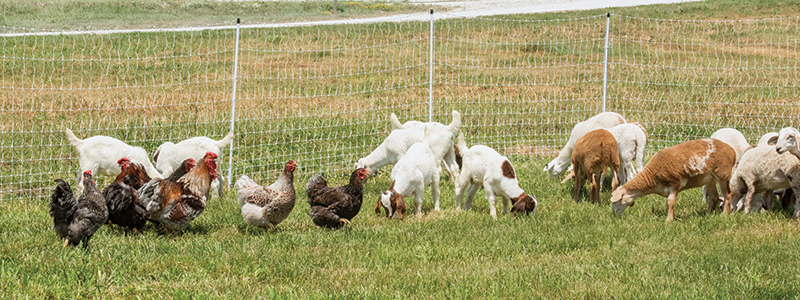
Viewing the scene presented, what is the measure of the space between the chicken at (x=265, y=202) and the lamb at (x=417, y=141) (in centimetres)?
209

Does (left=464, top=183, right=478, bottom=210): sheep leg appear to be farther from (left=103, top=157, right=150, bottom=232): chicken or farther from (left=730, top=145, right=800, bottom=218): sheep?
(left=103, top=157, right=150, bottom=232): chicken

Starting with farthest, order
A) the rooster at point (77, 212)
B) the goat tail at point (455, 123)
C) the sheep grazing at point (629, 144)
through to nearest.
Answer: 1. the goat tail at point (455, 123)
2. the sheep grazing at point (629, 144)
3. the rooster at point (77, 212)

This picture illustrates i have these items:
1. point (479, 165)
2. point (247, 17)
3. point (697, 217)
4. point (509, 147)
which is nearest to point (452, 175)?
point (479, 165)

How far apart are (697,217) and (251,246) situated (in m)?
4.52

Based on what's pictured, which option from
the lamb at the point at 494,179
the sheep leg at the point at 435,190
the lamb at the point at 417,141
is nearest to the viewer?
the lamb at the point at 494,179

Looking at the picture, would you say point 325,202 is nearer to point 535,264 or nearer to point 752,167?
point 535,264

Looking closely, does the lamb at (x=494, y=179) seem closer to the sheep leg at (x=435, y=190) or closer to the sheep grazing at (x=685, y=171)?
the sheep leg at (x=435, y=190)

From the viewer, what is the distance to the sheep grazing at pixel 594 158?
8039mm

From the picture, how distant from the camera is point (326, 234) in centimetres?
689

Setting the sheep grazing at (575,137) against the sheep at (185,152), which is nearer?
the sheep at (185,152)

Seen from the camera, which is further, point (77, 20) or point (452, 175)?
point (77, 20)

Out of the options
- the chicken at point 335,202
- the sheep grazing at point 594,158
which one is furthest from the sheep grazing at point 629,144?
the chicken at point 335,202

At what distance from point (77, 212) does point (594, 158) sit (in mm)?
5322

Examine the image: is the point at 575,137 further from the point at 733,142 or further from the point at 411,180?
the point at 411,180
